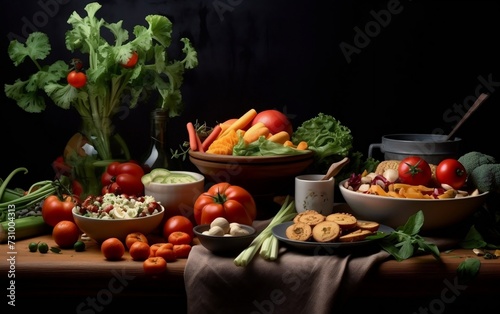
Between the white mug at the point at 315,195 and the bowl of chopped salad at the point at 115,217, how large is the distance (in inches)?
15.2

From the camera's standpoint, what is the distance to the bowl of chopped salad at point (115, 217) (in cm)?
176

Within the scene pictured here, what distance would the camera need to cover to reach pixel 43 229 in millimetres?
1944

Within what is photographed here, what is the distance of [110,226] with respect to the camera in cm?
176

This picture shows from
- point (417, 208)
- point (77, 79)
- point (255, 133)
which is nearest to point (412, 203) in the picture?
point (417, 208)

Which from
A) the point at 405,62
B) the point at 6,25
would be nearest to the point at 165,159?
the point at 6,25

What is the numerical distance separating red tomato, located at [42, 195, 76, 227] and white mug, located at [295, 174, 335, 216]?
2.08 feet

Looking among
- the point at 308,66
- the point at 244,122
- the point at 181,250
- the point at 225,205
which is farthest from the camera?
the point at 308,66

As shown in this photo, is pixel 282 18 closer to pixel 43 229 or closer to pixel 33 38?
pixel 33 38

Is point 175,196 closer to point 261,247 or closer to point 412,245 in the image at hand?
point 261,247

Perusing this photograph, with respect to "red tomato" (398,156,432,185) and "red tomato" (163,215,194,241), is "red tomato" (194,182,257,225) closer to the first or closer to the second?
"red tomato" (163,215,194,241)

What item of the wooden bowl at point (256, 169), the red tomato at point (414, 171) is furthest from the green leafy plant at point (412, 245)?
the wooden bowl at point (256, 169)

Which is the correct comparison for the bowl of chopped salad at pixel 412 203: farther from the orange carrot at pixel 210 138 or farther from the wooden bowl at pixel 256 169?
the orange carrot at pixel 210 138

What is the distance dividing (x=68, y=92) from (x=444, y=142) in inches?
44.2

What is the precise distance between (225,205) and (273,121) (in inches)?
16.9
